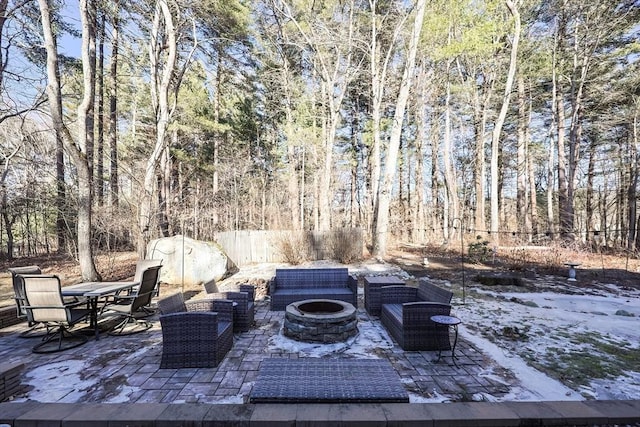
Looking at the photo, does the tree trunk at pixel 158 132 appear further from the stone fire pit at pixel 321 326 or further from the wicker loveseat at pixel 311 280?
the stone fire pit at pixel 321 326

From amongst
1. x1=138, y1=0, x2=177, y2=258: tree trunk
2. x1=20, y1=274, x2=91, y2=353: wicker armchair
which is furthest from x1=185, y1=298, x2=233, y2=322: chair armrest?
x1=138, y1=0, x2=177, y2=258: tree trunk

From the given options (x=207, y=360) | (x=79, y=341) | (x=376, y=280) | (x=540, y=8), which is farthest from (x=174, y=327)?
(x=540, y=8)

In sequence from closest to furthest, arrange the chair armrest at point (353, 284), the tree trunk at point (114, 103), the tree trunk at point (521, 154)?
the chair armrest at point (353, 284) < the tree trunk at point (114, 103) < the tree trunk at point (521, 154)

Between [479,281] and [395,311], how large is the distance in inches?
169

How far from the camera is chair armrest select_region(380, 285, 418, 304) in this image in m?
4.20

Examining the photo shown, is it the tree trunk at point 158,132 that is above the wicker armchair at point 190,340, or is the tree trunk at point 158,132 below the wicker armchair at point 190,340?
above

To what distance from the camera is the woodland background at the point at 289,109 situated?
7.55 metres

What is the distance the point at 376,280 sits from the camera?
4766mm

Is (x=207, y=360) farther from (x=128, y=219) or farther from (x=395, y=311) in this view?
(x=128, y=219)

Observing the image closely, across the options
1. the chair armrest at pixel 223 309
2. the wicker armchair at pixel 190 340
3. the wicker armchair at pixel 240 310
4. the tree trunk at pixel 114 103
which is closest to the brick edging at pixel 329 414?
the wicker armchair at pixel 190 340

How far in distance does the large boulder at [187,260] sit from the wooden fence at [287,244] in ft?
7.10

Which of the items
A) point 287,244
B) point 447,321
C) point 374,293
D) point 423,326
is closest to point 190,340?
point 423,326

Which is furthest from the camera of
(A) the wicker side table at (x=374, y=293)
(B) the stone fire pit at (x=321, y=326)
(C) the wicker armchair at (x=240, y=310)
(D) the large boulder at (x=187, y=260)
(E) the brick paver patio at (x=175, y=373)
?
(D) the large boulder at (x=187, y=260)

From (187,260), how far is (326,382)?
587 cm
